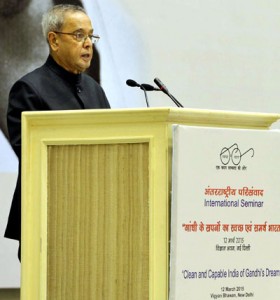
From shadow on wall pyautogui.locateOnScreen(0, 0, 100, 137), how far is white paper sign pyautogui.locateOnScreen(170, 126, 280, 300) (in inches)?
93.7

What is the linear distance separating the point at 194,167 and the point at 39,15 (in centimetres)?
254

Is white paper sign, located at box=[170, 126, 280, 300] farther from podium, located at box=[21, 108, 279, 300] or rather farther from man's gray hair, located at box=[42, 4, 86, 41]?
man's gray hair, located at box=[42, 4, 86, 41]

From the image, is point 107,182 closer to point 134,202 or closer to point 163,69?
point 134,202

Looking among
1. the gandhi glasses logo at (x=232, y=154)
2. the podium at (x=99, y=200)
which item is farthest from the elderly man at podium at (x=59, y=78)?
the gandhi glasses logo at (x=232, y=154)

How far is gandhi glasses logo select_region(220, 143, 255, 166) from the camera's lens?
2191mm

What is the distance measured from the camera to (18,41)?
442cm

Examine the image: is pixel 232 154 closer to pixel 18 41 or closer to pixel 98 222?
pixel 98 222

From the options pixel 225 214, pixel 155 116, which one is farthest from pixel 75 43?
pixel 225 214

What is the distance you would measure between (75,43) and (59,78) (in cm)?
A: 14

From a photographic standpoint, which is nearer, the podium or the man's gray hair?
the podium

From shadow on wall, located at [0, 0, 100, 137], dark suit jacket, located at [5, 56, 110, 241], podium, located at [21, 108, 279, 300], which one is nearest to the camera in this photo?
podium, located at [21, 108, 279, 300]

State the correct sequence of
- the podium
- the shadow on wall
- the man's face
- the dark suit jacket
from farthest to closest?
the shadow on wall → the man's face → the dark suit jacket → the podium

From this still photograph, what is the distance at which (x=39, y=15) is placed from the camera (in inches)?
176

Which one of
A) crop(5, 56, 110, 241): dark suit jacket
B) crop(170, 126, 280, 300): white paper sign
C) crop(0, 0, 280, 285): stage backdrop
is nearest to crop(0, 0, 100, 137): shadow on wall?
crop(0, 0, 280, 285): stage backdrop
